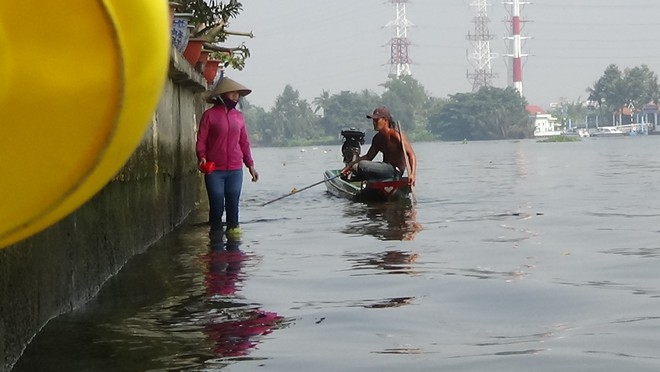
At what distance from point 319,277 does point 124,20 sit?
23.7 ft

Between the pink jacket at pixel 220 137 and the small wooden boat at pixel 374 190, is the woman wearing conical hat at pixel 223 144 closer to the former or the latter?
the pink jacket at pixel 220 137

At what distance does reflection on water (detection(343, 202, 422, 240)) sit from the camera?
13.6 m

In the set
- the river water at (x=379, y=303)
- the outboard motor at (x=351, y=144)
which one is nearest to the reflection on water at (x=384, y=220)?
the river water at (x=379, y=303)

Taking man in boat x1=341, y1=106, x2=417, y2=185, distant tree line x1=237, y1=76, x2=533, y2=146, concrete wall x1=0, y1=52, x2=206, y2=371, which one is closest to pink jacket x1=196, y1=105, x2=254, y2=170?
concrete wall x1=0, y1=52, x2=206, y2=371

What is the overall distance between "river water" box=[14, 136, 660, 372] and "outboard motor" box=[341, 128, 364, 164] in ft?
27.3

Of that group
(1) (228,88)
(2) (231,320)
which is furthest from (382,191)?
(2) (231,320)

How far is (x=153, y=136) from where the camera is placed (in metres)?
12.1

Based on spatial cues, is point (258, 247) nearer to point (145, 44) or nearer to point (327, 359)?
point (327, 359)

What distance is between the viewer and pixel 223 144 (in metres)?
12.7

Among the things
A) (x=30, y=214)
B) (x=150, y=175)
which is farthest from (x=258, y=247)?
(x=30, y=214)

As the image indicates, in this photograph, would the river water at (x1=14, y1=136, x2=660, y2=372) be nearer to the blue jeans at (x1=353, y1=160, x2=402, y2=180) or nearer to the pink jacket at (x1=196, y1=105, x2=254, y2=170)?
the pink jacket at (x1=196, y1=105, x2=254, y2=170)

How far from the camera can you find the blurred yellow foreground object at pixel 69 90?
2.40 m

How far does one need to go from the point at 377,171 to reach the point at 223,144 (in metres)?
7.13

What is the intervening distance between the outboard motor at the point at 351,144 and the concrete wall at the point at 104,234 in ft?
20.4
